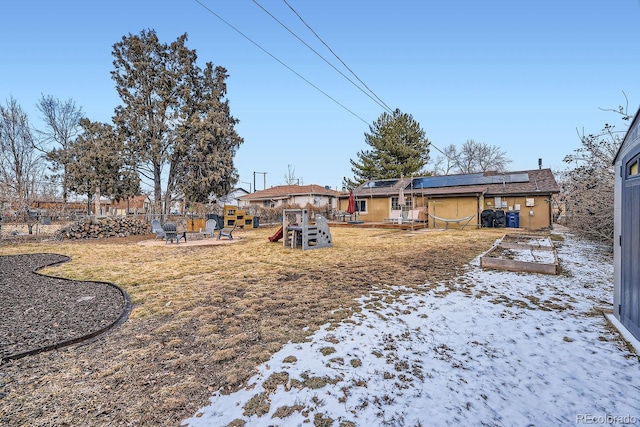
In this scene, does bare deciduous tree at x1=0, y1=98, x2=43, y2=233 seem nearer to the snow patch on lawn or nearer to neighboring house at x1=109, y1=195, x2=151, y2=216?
neighboring house at x1=109, y1=195, x2=151, y2=216

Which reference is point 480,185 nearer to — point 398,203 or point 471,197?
point 471,197

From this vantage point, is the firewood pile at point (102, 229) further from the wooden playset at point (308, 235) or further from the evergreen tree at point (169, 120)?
the wooden playset at point (308, 235)

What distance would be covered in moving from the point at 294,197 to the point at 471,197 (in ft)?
60.0

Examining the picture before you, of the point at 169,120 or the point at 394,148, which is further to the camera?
the point at 394,148

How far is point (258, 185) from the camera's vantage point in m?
50.1

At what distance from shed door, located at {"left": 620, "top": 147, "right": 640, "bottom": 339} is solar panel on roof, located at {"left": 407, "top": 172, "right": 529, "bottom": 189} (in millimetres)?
16445

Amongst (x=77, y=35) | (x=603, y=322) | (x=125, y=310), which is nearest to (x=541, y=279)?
(x=603, y=322)

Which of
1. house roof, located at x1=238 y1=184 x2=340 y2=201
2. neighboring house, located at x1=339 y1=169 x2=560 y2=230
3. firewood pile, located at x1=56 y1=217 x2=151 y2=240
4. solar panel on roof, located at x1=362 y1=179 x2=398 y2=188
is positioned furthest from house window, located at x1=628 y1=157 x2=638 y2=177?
house roof, located at x1=238 y1=184 x2=340 y2=201

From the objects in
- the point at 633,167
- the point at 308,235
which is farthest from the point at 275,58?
the point at 633,167

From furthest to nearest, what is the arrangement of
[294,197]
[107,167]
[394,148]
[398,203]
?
[294,197] → [394,148] → [398,203] → [107,167]

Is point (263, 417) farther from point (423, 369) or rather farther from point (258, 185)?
point (258, 185)

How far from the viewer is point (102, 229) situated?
12.6 metres

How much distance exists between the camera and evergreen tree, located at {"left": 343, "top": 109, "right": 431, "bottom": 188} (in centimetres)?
2570

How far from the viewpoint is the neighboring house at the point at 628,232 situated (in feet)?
8.54
